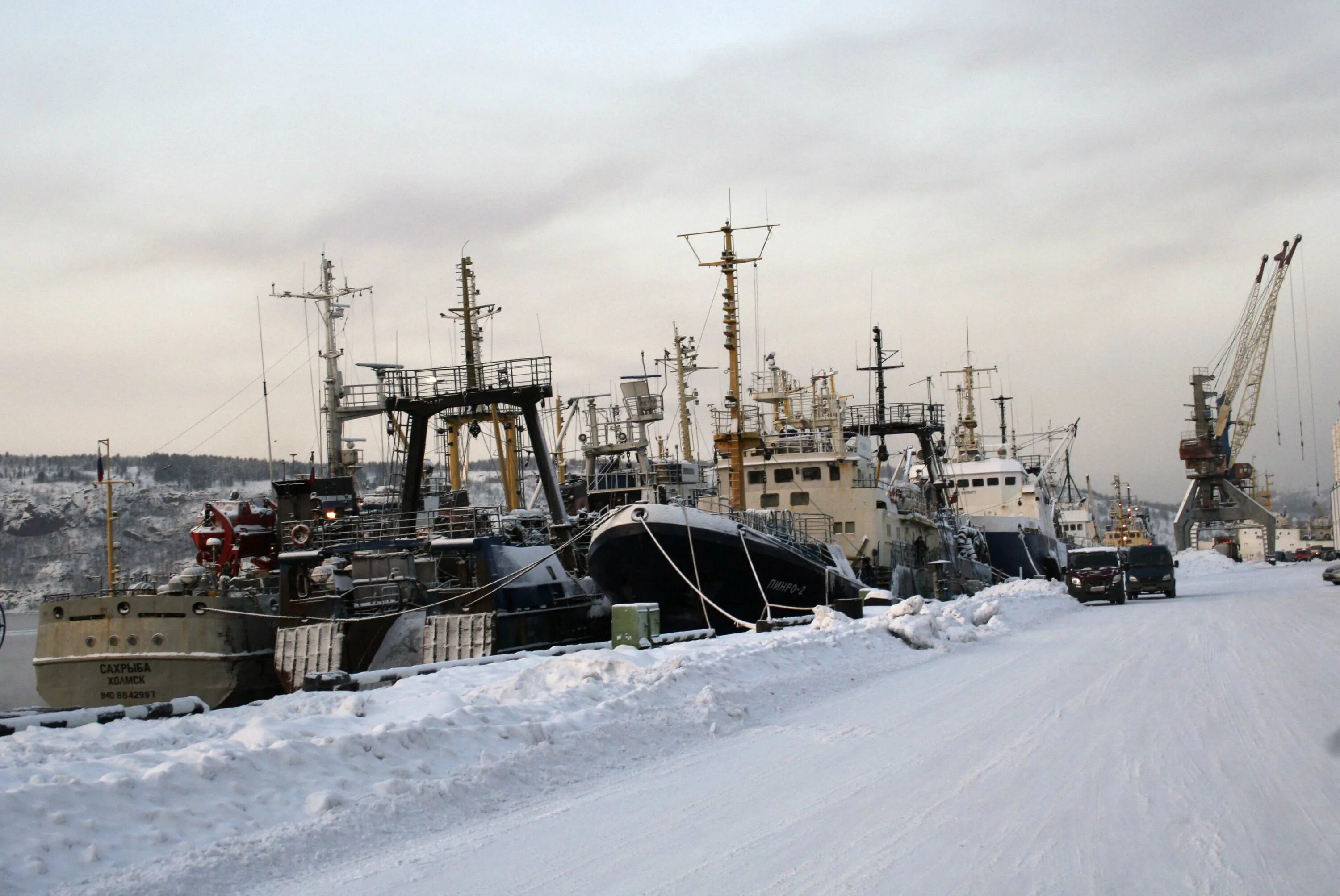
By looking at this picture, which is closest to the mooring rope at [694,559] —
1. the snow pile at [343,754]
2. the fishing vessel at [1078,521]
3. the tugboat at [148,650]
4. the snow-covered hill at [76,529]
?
the snow pile at [343,754]

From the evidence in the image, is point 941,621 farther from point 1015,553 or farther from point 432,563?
point 1015,553

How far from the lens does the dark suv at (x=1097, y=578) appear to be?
36188 millimetres

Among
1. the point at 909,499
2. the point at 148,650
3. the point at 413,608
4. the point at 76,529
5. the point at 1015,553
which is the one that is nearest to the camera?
the point at 148,650

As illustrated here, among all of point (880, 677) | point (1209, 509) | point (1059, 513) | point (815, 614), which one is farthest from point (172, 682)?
point (1209, 509)

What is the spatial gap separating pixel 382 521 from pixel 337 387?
15.6 m

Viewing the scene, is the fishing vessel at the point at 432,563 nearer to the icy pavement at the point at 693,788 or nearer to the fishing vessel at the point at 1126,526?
the icy pavement at the point at 693,788

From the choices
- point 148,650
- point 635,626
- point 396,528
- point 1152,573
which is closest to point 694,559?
point 396,528

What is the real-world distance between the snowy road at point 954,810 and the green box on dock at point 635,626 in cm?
413

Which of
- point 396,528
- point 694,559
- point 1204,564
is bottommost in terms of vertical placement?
point 1204,564

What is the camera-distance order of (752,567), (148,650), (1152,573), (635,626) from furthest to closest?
1. (1152,573)
2. (752,567)
3. (148,650)
4. (635,626)

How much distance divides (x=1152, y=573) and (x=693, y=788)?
36.1 m

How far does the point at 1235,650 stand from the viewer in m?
17.0

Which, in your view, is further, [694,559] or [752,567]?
[752,567]

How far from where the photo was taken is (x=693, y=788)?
8.11m
